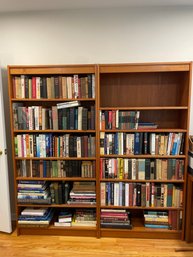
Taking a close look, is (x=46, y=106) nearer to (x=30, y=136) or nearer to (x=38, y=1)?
(x=30, y=136)

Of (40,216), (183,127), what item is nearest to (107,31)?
(183,127)

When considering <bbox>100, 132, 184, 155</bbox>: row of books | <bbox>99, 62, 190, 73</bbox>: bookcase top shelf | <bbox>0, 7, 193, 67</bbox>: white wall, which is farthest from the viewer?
<bbox>0, 7, 193, 67</bbox>: white wall

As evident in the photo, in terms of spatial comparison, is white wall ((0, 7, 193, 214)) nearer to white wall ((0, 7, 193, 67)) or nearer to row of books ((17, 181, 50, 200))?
white wall ((0, 7, 193, 67))

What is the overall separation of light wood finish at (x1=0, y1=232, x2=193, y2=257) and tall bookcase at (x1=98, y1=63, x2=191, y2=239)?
0.29 ft

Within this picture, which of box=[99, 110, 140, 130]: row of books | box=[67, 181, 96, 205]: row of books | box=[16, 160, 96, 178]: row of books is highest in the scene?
box=[99, 110, 140, 130]: row of books

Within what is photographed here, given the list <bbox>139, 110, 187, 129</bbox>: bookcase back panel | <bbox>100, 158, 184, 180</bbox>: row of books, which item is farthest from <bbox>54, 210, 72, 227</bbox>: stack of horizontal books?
<bbox>139, 110, 187, 129</bbox>: bookcase back panel

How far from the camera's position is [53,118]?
2152 mm

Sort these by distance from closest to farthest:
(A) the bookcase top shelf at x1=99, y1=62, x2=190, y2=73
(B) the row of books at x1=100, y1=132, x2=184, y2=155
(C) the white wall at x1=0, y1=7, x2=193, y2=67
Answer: (A) the bookcase top shelf at x1=99, y1=62, x2=190, y2=73 < (B) the row of books at x1=100, y1=132, x2=184, y2=155 < (C) the white wall at x1=0, y1=7, x2=193, y2=67

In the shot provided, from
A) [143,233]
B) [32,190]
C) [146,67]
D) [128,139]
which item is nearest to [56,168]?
[32,190]

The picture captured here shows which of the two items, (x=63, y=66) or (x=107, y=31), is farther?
(x=107, y=31)

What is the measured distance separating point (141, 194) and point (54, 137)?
113 centimetres

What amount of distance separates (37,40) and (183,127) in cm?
190

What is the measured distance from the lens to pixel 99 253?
203cm

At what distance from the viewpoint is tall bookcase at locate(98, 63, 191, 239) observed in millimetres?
2098
